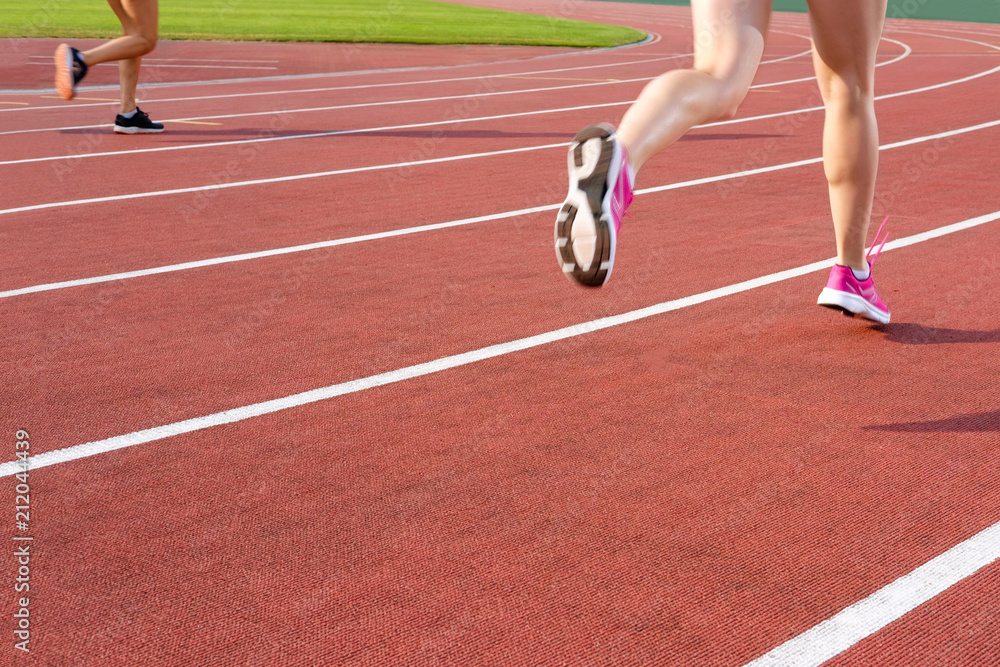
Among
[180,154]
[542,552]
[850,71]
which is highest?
[850,71]

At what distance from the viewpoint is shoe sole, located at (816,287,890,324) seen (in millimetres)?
4004

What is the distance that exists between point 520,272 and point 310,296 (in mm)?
1003


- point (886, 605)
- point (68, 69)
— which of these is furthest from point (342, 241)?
point (68, 69)

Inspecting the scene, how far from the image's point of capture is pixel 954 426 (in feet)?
10.7

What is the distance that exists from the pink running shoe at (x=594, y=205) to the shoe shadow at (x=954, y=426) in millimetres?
1069

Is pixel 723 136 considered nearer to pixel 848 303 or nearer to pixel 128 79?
pixel 128 79

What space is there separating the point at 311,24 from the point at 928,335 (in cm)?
2432

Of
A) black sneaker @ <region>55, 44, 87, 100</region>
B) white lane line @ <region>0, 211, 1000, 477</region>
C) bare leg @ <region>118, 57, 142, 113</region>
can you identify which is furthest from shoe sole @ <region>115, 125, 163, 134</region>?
white lane line @ <region>0, 211, 1000, 477</region>

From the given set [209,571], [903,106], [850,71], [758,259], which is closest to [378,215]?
[758,259]

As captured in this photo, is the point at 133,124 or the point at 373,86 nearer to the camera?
the point at 133,124

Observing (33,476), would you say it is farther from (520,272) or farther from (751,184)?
(751,184)

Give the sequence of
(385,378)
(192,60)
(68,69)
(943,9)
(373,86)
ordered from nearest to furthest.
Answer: (385,378) → (68,69) → (373,86) → (192,60) → (943,9)

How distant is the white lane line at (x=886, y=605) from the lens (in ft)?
6.92

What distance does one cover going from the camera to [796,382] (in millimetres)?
3615
